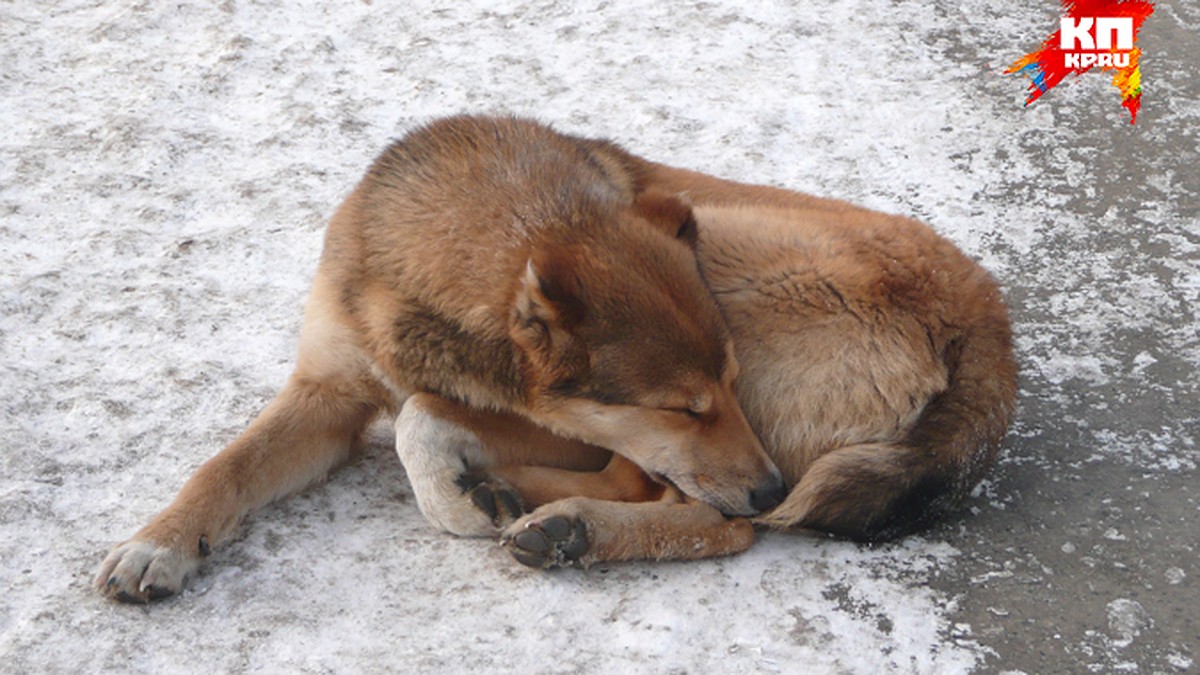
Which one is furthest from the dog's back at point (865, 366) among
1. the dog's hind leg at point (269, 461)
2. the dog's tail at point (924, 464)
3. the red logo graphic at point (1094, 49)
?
the red logo graphic at point (1094, 49)

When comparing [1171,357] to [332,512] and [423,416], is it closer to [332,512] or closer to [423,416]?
[423,416]

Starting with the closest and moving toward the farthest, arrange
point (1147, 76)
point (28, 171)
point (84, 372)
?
point (84, 372) → point (28, 171) → point (1147, 76)

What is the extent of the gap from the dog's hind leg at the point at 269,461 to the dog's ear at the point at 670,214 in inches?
41.1

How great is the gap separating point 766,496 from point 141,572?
1842mm

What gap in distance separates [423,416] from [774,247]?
1.30 metres

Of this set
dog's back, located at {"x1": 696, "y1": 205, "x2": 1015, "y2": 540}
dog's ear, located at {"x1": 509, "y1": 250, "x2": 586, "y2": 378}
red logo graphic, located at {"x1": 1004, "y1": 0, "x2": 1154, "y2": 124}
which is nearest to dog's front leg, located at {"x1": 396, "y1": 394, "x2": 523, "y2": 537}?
dog's ear, located at {"x1": 509, "y1": 250, "x2": 586, "y2": 378}

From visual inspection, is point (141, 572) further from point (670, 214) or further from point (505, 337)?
point (670, 214)

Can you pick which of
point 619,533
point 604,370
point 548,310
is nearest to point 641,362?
point 604,370

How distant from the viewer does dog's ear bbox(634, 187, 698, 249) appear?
13.4 ft

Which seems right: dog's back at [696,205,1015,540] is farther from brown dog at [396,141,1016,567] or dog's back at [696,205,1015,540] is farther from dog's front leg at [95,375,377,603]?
dog's front leg at [95,375,377,603]

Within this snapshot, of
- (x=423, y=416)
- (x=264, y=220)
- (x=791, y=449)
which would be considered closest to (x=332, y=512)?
(x=423, y=416)

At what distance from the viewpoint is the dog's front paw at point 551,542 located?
373cm

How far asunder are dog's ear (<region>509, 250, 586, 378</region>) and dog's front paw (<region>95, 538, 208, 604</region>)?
1193 mm

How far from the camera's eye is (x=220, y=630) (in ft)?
11.7
